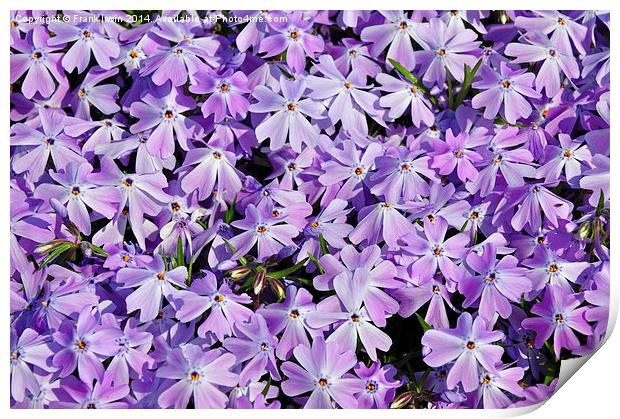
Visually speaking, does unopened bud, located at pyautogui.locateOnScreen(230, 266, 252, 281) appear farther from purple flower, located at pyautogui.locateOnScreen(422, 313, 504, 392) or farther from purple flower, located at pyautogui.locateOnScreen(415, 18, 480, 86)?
purple flower, located at pyautogui.locateOnScreen(415, 18, 480, 86)

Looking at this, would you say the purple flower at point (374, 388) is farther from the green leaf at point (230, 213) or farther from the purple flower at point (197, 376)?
the green leaf at point (230, 213)

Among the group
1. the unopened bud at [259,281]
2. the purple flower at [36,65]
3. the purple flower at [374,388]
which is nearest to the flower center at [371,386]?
the purple flower at [374,388]

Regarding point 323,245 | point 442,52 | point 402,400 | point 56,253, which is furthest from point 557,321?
point 56,253

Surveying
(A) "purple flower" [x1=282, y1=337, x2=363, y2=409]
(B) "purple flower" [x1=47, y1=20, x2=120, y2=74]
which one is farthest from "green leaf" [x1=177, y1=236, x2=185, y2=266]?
(B) "purple flower" [x1=47, y1=20, x2=120, y2=74]

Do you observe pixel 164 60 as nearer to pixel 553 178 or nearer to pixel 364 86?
pixel 364 86

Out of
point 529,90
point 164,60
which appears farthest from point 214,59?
point 529,90

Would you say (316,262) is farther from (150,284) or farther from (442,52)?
(442,52)
